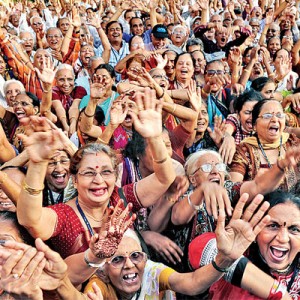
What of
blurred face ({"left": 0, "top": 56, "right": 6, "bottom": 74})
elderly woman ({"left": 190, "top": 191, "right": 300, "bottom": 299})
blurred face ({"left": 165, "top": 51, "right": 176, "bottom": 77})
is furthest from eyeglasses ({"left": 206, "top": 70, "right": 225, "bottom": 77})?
elderly woman ({"left": 190, "top": 191, "right": 300, "bottom": 299})

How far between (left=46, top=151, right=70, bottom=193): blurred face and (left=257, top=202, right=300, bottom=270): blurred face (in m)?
1.05

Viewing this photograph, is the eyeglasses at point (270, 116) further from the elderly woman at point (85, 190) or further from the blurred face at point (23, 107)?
the blurred face at point (23, 107)

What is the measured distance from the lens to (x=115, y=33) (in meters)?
5.68

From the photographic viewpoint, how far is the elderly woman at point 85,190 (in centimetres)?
176

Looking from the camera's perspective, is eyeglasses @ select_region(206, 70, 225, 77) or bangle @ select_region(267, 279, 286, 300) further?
eyeglasses @ select_region(206, 70, 225, 77)

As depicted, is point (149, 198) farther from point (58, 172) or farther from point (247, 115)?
point (247, 115)

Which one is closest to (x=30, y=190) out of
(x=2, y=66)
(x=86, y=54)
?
(x=2, y=66)

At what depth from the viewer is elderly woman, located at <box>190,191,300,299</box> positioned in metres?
1.90

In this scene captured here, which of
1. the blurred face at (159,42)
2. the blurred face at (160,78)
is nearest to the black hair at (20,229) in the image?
the blurred face at (160,78)

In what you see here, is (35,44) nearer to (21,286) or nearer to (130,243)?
(130,243)

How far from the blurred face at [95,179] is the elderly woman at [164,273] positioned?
0.88ft

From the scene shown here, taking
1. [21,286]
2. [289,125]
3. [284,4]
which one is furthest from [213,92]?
[284,4]

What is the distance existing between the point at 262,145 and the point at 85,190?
1285 millimetres

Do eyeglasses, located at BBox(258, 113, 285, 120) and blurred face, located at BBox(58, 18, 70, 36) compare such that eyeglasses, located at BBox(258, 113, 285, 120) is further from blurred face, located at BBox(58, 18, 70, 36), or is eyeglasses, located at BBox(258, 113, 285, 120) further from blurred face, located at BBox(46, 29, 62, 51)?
blurred face, located at BBox(58, 18, 70, 36)
